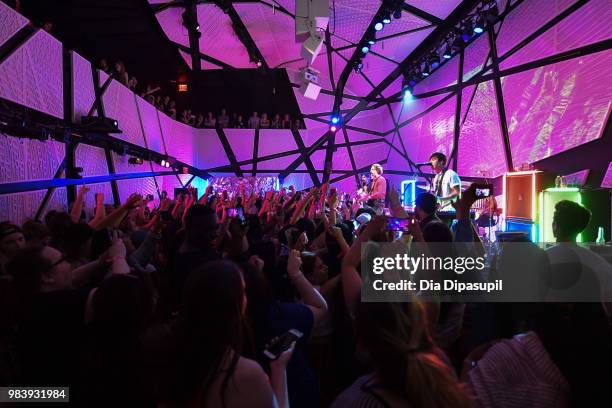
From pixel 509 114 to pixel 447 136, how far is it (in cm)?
277

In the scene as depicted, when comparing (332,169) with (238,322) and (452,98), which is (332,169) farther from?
(238,322)

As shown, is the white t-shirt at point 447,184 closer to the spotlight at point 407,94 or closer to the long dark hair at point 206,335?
the long dark hair at point 206,335

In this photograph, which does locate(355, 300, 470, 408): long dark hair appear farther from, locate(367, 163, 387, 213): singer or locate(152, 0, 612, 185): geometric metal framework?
locate(367, 163, 387, 213): singer

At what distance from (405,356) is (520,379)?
1.28 ft

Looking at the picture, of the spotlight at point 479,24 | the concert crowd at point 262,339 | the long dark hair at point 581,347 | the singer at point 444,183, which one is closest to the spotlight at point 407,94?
the spotlight at point 479,24

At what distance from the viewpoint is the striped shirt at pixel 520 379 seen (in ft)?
3.78

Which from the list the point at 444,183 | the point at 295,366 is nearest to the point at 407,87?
the point at 444,183

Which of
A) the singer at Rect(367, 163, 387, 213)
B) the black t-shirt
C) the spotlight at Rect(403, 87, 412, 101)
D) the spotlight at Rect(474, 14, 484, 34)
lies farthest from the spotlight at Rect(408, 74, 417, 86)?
the black t-shirt

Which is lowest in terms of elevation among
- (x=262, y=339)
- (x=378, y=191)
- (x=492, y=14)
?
(x=262, y=339)

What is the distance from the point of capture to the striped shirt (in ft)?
3.78

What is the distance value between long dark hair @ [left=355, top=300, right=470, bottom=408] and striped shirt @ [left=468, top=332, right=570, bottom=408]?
20cm

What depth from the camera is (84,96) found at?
7.96 metres

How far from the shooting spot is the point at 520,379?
117 cm

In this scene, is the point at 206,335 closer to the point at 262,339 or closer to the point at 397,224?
the point at 262,339
